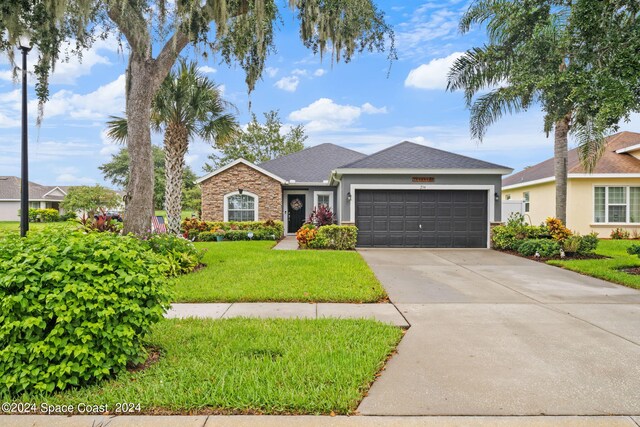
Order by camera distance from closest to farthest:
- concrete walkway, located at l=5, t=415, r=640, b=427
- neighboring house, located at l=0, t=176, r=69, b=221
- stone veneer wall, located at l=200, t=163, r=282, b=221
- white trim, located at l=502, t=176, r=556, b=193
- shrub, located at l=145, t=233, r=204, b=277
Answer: concrete walkway, located at l=5, t=415, r=640, b=427
shrub, located at l=145, t=233, r=204, b=277
white trim, located at l=502, t=176, r=556, b=193
stone veneer wall, located at l=200, t=163, r=282, b=221
neighboring house, located at l=0, t=176, r=69, b=221

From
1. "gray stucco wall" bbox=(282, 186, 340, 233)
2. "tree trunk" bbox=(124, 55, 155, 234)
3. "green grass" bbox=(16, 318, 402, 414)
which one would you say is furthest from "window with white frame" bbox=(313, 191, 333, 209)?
"green grass" bbox=(16, 318, 402, 414)

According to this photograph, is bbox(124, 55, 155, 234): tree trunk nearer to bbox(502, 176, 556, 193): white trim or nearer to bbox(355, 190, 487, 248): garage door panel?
bbox(355, 190, 487, 248): garage door panel

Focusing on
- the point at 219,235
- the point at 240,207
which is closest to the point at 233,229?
the point at 219,235

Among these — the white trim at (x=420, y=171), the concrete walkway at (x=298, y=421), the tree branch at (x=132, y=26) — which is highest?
the tree branch at (x=132, y=26)

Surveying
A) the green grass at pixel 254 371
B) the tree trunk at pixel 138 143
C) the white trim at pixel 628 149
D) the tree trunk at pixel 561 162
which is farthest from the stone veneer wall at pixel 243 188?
the white trim at pixel 628 149

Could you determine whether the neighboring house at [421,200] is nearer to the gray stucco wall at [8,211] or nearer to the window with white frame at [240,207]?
the window with white frame at [240,207]

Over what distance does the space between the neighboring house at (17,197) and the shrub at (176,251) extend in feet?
137

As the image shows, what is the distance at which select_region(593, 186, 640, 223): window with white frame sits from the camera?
55.1ft

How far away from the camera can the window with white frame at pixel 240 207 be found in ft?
61.5

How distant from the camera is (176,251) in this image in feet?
28.1

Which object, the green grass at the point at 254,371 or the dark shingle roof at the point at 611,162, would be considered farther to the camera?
the dark shingle roof at the point at 611,162

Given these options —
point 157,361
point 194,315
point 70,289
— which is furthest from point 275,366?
point 194,315

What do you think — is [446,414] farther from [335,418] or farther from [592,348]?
[592,348]

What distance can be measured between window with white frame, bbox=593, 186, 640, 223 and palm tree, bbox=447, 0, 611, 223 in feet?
15.8
